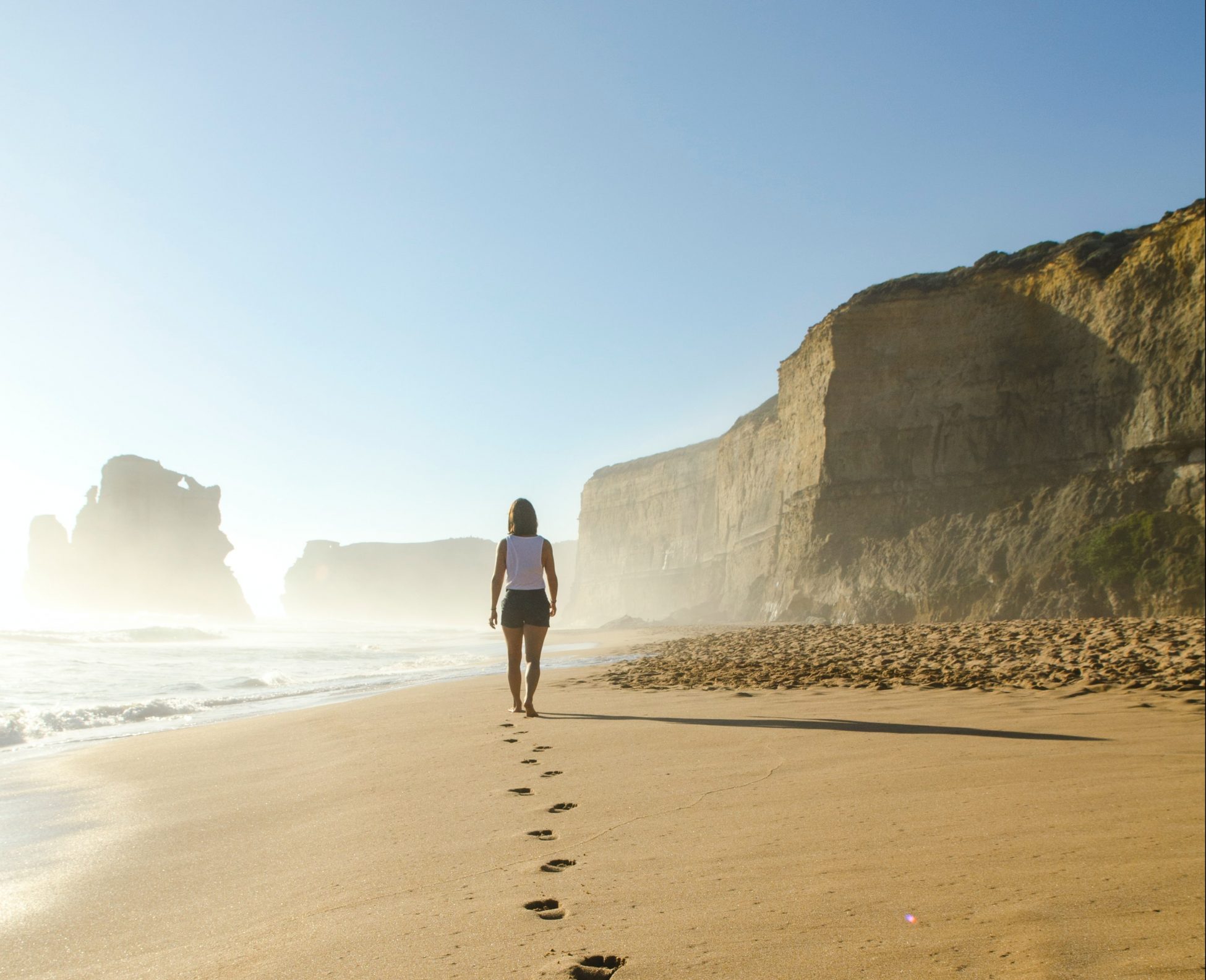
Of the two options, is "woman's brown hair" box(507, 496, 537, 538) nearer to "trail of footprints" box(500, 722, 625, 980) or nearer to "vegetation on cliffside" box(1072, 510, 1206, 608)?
"trail of footprints" box(500, 722, 625, 980)

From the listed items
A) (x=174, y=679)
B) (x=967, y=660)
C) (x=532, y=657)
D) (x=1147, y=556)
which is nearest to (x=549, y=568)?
(x=532, y=657)

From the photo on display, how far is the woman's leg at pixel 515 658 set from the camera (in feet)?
19.7

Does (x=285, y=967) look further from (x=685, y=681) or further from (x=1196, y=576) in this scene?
(x=1196, y=576)

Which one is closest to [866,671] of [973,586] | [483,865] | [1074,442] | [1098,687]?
[1098,687]

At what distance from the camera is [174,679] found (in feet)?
37.6

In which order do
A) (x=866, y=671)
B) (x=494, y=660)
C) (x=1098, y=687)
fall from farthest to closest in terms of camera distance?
(x=494, y=660) → (x=866, y=671) → (x=1098, y=687)

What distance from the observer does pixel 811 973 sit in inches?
55.9

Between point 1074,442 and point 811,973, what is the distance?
889 inches

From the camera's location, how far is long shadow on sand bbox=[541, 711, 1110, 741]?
3432 mm

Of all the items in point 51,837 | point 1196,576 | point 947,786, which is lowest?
point 51,837

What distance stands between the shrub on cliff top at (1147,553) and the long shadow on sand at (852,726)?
1484 cm

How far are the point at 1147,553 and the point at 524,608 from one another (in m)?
16.0

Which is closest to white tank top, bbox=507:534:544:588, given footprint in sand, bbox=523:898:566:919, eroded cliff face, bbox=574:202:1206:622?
footprint in sand, bbox=523:898:566:919

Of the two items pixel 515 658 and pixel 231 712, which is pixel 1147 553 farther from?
pixel 231 712
